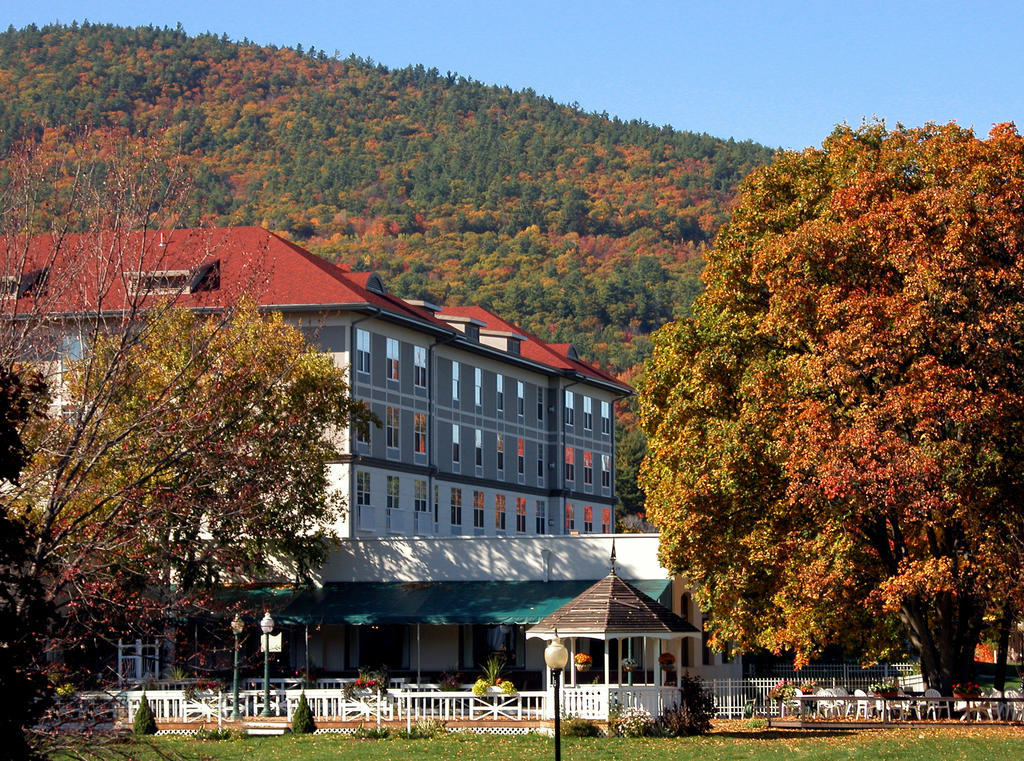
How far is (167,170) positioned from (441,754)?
1663 centimetres

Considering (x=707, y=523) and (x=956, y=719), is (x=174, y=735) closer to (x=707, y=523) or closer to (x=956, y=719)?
(x=707, y=523)

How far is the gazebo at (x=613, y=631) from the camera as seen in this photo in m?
38.8

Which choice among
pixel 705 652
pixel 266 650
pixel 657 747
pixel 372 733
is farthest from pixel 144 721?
pixel 705 652

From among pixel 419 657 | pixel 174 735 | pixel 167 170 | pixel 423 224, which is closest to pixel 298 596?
pixel 419 657

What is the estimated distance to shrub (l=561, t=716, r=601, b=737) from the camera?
36906 millimetres

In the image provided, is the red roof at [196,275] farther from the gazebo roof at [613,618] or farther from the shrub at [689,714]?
the shrub at [689,714]

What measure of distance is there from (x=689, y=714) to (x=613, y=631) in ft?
9.35

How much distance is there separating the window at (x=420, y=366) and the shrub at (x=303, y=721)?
29.2 meters

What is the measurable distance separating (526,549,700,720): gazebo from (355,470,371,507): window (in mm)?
21508

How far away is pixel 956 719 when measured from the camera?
39.6 meters

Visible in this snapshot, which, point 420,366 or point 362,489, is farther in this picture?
point 420,366

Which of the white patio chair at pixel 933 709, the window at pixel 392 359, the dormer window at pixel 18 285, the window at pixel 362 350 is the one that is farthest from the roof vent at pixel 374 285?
the dormer window at pixel 18 285

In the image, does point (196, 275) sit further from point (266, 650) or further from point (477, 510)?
point (477, 510)

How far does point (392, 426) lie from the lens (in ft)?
213
